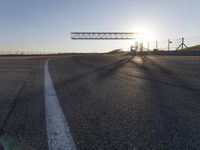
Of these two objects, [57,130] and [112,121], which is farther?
[112,121]

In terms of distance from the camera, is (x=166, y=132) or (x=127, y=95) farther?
(x=127, y=95)

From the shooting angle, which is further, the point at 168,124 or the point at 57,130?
the point at 168,124

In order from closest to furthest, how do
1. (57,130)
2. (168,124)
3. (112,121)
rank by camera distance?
(57,130)
(168,124)
(112,121)

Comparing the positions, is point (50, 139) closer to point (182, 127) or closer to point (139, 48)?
point (182, 127)

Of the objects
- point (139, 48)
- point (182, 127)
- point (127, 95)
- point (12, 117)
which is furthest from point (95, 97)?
point (139, 48)

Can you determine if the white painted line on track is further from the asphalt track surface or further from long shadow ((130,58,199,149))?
long shadow ((130,58,199,149))

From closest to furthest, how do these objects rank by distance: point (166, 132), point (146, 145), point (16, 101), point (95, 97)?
1. point (146, 145)
2. point (166, 132)
3. point (16, 101)
4. point (95, 97)

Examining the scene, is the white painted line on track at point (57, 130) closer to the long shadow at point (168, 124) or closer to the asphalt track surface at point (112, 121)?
the asphalt track surface at point (112, 121)

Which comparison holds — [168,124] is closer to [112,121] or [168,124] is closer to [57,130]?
[112,121]

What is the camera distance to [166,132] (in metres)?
2.70

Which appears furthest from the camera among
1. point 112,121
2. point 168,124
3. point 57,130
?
point 112,121

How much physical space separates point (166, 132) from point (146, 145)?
0.46 m

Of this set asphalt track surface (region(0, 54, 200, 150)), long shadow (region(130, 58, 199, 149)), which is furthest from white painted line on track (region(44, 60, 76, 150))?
long shadow (region(130, 58, 199, 149))

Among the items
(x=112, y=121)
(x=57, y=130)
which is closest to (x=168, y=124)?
(x=112, y=121)
